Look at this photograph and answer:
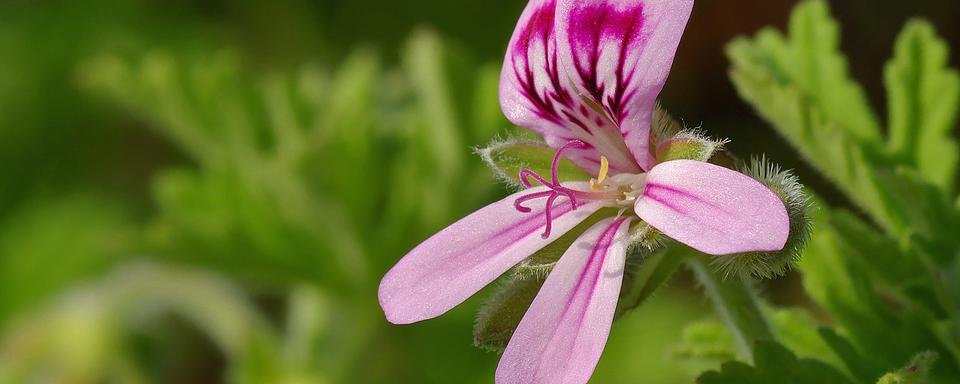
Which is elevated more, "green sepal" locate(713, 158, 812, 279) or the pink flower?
the pink flower

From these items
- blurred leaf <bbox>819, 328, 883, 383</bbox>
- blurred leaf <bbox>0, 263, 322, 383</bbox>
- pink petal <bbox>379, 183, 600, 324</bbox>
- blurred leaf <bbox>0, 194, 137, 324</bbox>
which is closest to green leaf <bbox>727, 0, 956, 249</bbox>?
blurred leaf <bbox>819, 328, 883, 383</bbox>

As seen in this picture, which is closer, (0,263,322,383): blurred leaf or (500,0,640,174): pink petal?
(500,0,640,174): pink petal

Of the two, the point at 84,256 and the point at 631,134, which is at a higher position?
the point at 84,256

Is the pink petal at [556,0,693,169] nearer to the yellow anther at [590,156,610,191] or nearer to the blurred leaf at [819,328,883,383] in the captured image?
the yellow anther at [590,156,610,191]

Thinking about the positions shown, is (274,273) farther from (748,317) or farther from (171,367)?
(748,317)

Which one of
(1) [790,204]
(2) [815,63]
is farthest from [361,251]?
(1) [790,204]

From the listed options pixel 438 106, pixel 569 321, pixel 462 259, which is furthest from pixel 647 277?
pixel 438 106

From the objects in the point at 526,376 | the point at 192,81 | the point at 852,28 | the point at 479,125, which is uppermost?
the point at 192,81
